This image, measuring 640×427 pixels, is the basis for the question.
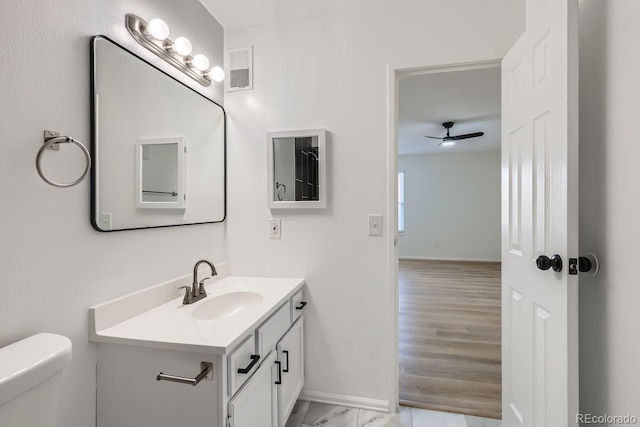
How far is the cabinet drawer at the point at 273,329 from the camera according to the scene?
1.27 m

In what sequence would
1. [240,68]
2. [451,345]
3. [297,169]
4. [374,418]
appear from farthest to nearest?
1. [451,345]
2. [240,68]
3. [297,169]
4. [374,418]

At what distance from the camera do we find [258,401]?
125cm

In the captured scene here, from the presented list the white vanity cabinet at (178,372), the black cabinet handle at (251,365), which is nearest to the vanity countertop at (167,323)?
the white vanity cabinet at (178,372)

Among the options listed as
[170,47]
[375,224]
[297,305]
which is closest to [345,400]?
[297,305]

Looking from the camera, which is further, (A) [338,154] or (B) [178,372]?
(A) [338,154]

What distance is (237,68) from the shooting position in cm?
196

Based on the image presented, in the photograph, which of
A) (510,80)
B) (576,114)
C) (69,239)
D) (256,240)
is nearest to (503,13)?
(510,80)

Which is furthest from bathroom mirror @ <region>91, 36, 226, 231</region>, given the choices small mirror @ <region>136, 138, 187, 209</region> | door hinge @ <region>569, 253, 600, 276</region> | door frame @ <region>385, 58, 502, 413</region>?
door hinge @ <region>569, 253, 600, 276</region>

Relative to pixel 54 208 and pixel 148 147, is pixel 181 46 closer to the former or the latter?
pixel 148 147

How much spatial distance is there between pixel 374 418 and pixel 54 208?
6.06ft

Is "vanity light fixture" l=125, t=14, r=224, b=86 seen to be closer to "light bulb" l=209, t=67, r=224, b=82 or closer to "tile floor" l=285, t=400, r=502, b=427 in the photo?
"light bulb" l=209, t=67, r=224, b=82

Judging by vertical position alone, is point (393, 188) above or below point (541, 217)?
above

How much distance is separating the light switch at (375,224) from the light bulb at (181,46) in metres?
1.29

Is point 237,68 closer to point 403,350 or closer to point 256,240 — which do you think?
point 256,240
